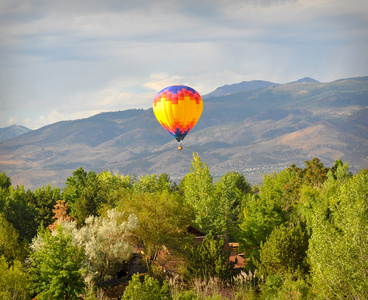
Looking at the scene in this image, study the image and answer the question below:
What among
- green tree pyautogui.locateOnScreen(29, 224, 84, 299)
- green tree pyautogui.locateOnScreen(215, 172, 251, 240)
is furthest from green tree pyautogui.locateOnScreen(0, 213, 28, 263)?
green tree pyautogui.locateOnScreen(215, 172, 251, 240)

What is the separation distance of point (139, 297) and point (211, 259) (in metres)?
15.8

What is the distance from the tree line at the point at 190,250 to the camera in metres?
33.5

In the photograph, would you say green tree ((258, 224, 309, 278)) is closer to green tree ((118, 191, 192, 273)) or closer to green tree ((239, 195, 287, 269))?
green tree ((118, 191, 192, 273))

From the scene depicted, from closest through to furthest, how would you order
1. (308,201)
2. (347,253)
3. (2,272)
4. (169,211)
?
(347,253)
(2,272)
(169,211)
(308,201)

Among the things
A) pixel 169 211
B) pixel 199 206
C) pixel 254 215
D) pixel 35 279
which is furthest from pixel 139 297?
pixel 199 206

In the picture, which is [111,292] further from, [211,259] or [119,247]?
[211,259]

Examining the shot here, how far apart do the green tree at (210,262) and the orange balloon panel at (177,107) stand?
34.4 meters

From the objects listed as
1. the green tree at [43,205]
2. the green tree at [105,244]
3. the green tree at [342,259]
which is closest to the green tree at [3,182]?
the green tree at [43,205]

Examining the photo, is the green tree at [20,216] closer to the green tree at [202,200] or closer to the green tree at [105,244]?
the green tree at [202,200]

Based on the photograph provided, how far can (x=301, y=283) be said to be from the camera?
37.6 metres

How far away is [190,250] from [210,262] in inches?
197

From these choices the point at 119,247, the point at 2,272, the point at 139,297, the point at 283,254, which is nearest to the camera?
the point at 139,297

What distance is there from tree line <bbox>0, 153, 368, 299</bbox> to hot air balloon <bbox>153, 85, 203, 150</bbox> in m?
12.3

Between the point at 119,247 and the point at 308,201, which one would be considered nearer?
the point at 119,247
